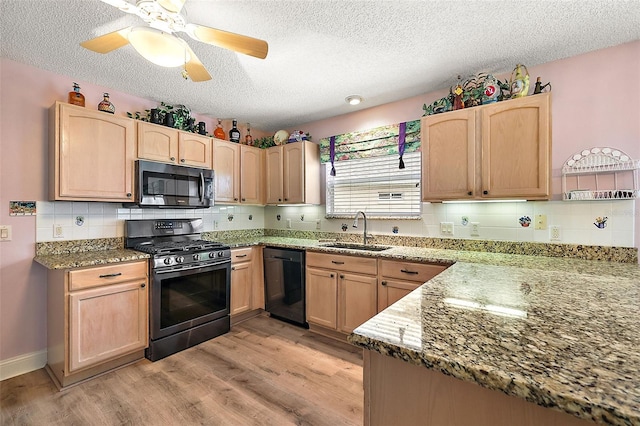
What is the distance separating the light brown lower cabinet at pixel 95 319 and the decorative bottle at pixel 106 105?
1.35 meters

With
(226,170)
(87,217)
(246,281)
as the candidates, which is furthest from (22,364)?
(226,170)

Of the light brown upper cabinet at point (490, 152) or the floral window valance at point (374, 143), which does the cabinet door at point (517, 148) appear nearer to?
the light brown upper cabinet at point (490, 152)

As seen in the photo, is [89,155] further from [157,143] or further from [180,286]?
[180,286]

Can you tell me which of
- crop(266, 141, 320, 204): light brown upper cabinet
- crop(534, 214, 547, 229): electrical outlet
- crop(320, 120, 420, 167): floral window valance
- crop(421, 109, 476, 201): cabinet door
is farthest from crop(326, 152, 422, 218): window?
crop(534, 214, 547, 229): electrical outlet

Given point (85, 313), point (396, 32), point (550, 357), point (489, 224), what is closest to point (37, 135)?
point (85, 313)

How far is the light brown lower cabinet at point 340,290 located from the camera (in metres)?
2.53

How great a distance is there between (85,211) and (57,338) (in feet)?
3.40

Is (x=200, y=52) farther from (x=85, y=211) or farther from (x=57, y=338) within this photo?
(x=57, y=338)

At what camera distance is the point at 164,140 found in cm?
276

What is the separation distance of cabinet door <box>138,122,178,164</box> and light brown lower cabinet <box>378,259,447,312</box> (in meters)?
2.27

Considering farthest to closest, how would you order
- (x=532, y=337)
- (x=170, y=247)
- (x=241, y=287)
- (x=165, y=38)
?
(x=241, y=287), (x=170, y=247), (x=165, y=38), (x=532, y=337)

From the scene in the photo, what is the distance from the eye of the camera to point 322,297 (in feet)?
9.26

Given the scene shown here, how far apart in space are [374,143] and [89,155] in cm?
263

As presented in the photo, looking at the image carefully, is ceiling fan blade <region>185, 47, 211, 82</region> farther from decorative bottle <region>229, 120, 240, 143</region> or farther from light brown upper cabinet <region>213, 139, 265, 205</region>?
decorative bottle <region>229, 120, 240, 143</region>
